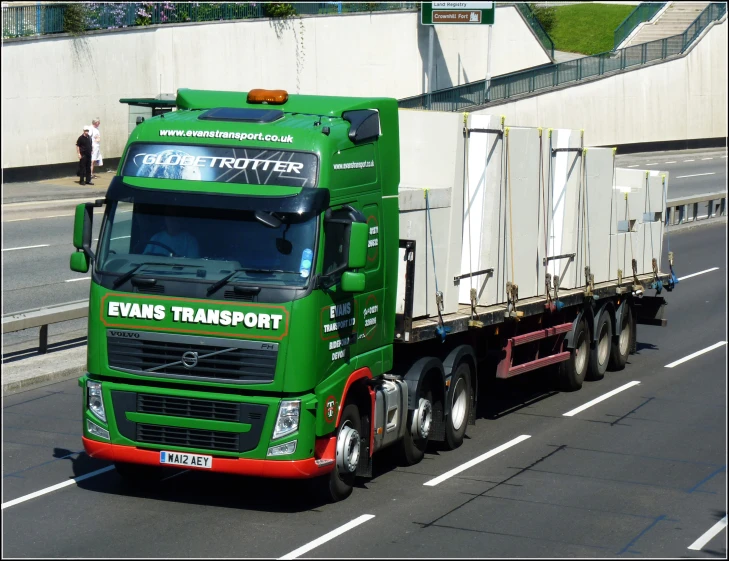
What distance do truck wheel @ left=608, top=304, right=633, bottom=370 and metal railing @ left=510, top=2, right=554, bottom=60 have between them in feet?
135

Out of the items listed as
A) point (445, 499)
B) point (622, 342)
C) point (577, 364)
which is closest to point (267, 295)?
point (445, 499)

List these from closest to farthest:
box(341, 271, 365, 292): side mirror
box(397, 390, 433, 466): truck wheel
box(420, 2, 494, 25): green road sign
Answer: box(341, 271, 365, 292): side mirror < box(397, 390, 433, 466): truck wheel < box(420, 2, 494, 25): green road sign

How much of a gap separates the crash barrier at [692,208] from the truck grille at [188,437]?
86.1 ft

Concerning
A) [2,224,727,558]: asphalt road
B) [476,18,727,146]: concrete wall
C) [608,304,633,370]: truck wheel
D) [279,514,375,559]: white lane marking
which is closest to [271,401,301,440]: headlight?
[2,224,727,558]: asphalt road

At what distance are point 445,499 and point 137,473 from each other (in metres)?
2.81

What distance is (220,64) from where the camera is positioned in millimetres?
42312

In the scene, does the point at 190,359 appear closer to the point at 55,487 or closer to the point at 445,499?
the point at 55,487

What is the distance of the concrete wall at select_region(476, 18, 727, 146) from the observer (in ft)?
169

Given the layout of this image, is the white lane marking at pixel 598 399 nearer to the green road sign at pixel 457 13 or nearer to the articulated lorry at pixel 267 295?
the articulated lorry at pixel 267 295

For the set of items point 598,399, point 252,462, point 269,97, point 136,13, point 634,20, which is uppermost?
point 634,20

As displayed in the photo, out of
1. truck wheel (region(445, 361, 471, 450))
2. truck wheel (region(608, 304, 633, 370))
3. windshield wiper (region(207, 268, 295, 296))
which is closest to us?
windshield wiper (region(207, 268, 295, 296))

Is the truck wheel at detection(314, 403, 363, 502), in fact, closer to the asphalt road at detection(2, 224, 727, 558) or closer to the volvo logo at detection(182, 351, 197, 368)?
the asphalt road at detection(2, 224, 727, 558)

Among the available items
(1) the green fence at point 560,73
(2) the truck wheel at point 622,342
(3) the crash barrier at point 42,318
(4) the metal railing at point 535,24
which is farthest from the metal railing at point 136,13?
(2) the truck wheel at point 622,342

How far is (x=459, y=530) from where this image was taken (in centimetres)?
938
